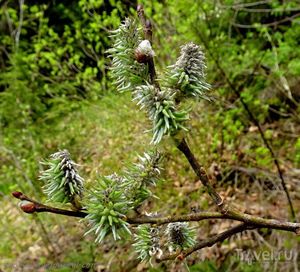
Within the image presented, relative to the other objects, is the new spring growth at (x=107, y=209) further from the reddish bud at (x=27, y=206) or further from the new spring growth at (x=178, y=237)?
the new spring growth at (x=178, y=237)

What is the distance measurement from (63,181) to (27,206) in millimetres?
81

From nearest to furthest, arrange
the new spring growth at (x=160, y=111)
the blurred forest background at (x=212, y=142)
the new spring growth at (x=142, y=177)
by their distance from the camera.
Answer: the new spring growth at (x=160, y=111), the new spring growth at (x=142, y=177), the blurred forest background at (x=212, y=142)

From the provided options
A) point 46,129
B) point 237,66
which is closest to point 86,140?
point 46,129

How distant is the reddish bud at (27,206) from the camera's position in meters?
0.83

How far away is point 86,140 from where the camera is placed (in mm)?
6266

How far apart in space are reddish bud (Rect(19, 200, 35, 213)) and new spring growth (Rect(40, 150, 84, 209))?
2.2 inches

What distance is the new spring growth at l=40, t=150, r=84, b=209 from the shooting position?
88 centimetres

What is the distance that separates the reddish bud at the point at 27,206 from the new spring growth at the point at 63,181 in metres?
0.05

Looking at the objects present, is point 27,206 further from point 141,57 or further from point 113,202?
point 141,57

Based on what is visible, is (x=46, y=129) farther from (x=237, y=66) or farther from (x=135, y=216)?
(x=135, y=216)

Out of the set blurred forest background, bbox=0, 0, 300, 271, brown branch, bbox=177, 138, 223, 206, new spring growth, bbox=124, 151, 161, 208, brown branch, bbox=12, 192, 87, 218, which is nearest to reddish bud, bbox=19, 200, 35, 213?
brown branch, bbox=12, 192, 87, 218

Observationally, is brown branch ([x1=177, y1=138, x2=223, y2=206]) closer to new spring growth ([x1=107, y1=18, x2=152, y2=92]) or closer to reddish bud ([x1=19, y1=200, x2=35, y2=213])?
new spring growth ([x1=107, y1=18, x2=152, y2=92])

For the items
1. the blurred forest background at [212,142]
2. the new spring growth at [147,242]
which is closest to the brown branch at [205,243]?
the new spring growth at [147,242]

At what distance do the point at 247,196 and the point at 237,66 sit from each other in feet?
4.04
